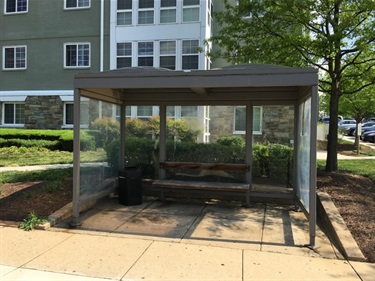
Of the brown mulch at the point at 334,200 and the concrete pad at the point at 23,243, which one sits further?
the brown mulch at the point at 334,200

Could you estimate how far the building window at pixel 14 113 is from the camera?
68.9 feet

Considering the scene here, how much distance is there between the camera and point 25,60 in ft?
67.5

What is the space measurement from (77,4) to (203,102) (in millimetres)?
15217

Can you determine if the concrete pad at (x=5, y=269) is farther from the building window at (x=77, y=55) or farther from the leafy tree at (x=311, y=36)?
the building window at (x=77, y=55)

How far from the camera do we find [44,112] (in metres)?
20.1

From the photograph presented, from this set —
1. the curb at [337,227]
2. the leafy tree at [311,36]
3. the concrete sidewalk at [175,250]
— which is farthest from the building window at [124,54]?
the curb at [337,227]

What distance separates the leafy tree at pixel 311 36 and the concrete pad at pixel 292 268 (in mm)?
5179

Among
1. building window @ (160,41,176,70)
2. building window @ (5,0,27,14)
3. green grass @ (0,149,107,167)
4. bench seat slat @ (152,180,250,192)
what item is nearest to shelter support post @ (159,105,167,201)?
bench seat slat @ (152,180,250,192)

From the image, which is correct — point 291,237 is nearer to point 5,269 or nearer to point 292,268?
point 292,268

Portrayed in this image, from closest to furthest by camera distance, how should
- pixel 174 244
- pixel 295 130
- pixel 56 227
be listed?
pixel 174 244 → pixel 56 227 → pixel 295 130

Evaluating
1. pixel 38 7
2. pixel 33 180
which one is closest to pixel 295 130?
pixel 33 180

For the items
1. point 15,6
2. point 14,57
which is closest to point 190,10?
point 15,6

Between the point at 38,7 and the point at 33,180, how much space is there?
15263mm

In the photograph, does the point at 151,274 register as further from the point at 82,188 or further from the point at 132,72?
the point at 132,72
